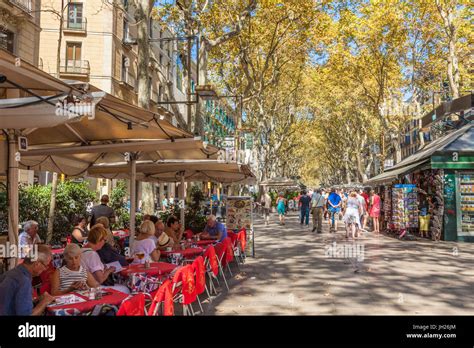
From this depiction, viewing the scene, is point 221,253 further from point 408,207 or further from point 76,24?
point 76,24

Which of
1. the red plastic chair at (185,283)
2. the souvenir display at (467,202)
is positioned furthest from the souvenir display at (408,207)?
the red plastic chair at (185,283)

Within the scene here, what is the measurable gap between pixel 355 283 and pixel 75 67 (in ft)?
88.5

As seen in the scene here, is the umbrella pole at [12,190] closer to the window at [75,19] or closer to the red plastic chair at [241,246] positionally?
the red plastic chair at [241,246]

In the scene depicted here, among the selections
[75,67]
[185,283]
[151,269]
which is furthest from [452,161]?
[75,67]

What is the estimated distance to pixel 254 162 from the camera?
1214 inches

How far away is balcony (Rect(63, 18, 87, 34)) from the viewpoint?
3084 cm

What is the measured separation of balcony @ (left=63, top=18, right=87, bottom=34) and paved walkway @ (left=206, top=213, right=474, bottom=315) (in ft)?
76.5

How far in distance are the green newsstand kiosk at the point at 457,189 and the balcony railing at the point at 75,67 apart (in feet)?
75.7

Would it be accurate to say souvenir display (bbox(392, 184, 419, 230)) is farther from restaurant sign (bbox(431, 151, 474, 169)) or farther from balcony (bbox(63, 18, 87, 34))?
balcony (bbox(63, 18, 87, 34))

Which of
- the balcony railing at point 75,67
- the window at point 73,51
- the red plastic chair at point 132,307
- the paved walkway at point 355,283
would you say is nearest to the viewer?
the red plastic chair at point 132,307

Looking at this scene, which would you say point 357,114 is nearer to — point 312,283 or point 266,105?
point 266,105

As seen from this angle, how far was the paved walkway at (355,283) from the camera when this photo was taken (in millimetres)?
6781

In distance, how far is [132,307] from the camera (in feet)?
11.7
